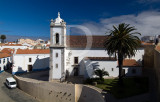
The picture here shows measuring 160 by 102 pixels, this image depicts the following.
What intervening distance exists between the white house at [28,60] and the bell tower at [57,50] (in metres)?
13.0

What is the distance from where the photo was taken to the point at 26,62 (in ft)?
107

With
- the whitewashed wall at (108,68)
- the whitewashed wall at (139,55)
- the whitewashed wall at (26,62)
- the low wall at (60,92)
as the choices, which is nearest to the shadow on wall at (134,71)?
the whitewashed wall at (108,68)

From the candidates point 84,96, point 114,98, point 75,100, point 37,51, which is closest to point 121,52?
point 114,98

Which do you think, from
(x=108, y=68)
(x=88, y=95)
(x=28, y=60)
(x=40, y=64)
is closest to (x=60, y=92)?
(x=88, y=95)

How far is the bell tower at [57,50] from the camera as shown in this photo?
2186 cm

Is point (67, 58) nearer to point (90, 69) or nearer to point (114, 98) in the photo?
point (90, 69)

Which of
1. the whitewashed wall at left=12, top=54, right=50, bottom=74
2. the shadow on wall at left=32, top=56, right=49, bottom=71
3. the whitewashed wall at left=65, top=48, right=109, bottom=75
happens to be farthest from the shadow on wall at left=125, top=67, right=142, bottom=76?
the whitewashed wall at left=12, top=54, right=50, bottom=74

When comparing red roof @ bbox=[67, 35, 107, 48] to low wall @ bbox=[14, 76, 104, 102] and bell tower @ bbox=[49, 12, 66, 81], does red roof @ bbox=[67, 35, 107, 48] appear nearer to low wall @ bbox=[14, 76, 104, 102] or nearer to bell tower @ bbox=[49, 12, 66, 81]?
bell tower @ bbox=[49, 12, 66, 81]

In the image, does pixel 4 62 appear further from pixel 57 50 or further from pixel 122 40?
pixel 122 40

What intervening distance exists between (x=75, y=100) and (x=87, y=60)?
7284 millimetres

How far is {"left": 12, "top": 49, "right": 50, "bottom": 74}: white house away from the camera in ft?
104

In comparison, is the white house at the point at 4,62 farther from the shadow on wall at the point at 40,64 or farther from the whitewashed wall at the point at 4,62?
the shadow on wall at the point at 40,64

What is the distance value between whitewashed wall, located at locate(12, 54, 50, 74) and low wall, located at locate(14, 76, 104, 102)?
10095 millimetres

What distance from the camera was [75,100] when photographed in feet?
58.3
